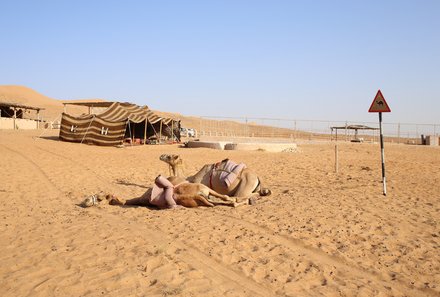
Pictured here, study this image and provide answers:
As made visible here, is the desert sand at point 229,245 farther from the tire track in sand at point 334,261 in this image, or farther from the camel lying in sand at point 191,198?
the camel lying in sand at point 191,198

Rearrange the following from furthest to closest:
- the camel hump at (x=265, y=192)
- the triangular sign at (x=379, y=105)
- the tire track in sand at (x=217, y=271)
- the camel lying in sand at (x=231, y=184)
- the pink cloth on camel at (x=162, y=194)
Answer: the triangular sign at (x=379, y=105) < the camel hump at (x=265, y=192) < the camel lying in sand at (x=231, y=184) < the pink cloth on camel at (x=162, y=194) < the tire track in sand at (x=217, y=271)

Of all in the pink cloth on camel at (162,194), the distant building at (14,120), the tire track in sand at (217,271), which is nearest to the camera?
the tire track in sand at (217,271)

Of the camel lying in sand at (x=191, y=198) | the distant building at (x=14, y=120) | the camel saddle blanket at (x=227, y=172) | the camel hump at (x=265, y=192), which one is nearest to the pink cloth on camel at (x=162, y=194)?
the camel lying in sand at (x=191, y=198)

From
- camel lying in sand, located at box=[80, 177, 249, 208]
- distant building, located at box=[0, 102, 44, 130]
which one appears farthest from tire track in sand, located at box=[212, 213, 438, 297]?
distant building, located at box=[0, 102, 44, 130]

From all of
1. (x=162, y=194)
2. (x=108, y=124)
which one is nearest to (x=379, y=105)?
(x=162, y=194)

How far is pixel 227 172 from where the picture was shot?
7.89 meters

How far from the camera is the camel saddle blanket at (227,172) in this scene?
7824 millimetres

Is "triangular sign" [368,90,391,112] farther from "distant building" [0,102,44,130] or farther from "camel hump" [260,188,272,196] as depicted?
"distant building" [0,102,44,130]

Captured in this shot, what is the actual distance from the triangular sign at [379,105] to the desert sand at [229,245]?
1.95 m

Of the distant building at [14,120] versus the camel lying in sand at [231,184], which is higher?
the distant building at [14,120]

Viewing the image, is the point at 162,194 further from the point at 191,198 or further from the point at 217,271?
the point at 217,271

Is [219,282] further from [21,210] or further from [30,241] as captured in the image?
[21,210]

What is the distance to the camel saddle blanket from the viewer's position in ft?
25.7

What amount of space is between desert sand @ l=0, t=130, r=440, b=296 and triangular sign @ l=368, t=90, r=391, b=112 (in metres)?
1.95
